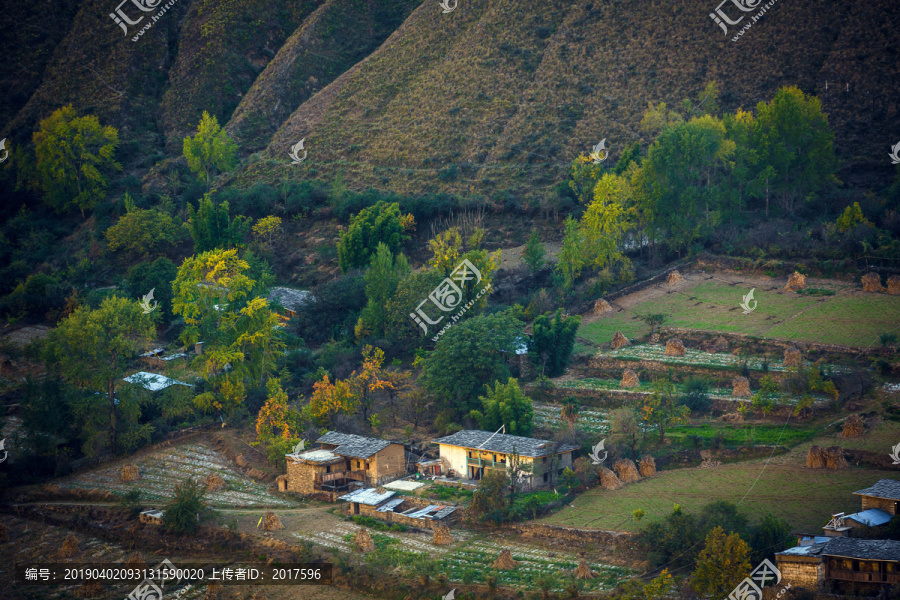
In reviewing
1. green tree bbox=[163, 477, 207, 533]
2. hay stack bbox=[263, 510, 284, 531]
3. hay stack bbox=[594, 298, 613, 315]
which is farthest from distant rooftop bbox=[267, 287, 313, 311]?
hay stack bbox=[263, 510, 284, 531]

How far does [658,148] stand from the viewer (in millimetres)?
48062

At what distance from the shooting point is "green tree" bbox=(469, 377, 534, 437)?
34.2m

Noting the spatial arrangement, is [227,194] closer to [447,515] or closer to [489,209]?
[489,209]

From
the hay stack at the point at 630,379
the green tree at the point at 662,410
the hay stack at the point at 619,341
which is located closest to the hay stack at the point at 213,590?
the green tree at the point at 662,410

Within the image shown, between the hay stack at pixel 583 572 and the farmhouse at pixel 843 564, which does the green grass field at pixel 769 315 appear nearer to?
the farmhouse at pixel 843 564

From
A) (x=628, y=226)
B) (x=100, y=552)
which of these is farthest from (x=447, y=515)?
(x=628, y=226)

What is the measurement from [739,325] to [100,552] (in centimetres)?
2559

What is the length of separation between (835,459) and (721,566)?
25.9 ft

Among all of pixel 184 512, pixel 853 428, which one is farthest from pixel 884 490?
pixel 184 512

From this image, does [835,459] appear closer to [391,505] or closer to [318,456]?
[391,505]

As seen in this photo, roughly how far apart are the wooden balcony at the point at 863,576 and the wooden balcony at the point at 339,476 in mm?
16082

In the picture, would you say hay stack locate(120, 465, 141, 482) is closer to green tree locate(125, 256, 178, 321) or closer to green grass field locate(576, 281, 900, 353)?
green tree locate(125, 256, 178, 321)

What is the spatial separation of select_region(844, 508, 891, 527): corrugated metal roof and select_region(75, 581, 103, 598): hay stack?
2123 cm

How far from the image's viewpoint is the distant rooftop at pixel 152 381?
40.9 metres
